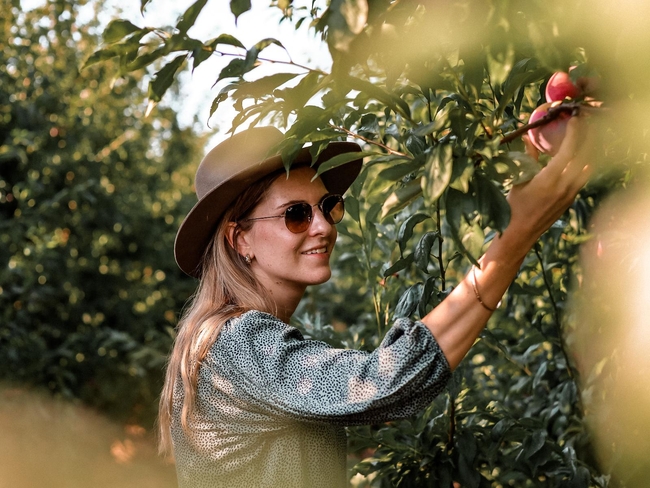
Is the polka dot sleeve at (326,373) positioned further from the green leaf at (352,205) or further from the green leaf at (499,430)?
the green leaf at (499,430)

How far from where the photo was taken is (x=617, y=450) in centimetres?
206

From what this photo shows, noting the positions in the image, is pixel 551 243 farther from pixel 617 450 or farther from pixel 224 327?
pixel 224 327

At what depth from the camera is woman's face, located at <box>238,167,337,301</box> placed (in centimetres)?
192

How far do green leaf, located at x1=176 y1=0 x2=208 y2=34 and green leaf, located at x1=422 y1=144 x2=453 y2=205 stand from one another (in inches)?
16.4

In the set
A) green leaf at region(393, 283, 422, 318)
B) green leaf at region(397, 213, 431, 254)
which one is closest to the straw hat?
green leaf at region(397, 213, 431, 254)

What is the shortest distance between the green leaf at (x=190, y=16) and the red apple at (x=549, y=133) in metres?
0.55

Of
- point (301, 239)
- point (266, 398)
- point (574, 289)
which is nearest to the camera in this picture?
point (266, 398)

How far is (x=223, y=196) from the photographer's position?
2014mm

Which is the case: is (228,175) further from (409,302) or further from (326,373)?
(326,373)

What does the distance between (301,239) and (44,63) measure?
6.03m

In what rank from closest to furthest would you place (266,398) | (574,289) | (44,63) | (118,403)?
1. (266,398)
2. (574,289)
3. (44,63)
4. (118,403)

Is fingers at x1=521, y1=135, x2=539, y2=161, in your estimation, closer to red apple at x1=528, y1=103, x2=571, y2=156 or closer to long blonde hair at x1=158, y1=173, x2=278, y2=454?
red apple at x1=528, y1=103, x2=571, y2=156

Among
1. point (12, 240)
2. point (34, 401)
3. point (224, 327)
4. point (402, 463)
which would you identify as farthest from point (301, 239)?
point (34, 401)

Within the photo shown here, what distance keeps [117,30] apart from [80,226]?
20.5 feet
